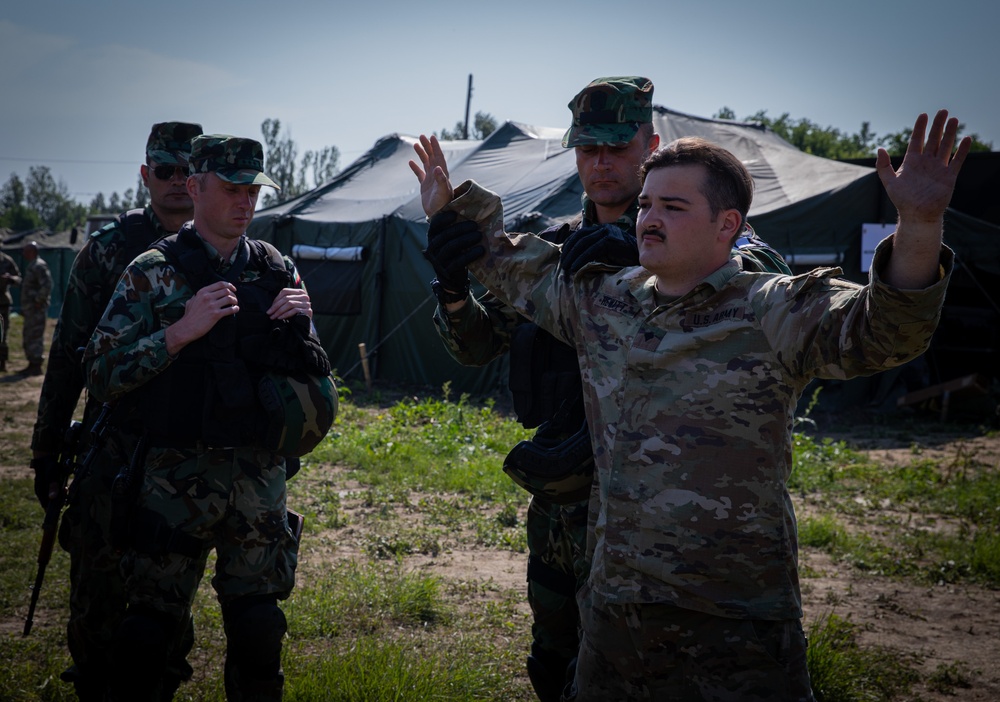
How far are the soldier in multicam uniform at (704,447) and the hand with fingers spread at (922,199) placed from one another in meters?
0.05

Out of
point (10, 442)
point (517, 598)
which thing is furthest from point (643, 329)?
point (10, 442)

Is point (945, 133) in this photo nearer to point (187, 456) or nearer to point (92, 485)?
point (187, 456)

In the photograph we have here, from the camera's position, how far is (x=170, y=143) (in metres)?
3.85

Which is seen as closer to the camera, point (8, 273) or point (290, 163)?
point (8, 273)

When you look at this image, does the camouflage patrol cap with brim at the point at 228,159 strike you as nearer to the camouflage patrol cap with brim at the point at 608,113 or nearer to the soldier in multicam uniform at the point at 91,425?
the soldier in multicam uniform at the point at 91,425

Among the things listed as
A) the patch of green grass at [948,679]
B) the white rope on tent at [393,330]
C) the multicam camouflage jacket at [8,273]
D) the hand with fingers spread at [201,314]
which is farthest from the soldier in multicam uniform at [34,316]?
the patch of green grass at [948,679]

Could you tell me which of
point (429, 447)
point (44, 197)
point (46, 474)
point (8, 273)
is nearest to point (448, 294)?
point (46, 474)

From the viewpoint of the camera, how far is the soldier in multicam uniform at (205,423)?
9.33 feet

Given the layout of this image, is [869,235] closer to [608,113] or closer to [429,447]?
[429,447]

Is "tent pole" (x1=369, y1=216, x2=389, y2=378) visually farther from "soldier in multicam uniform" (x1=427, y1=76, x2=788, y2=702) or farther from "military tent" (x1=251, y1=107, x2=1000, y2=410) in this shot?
"soldier in multicam uniform" (x1=427, y1=76, x2=788, y2=702)

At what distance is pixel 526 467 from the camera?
2.54 meters

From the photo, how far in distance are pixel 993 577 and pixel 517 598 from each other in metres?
2.89

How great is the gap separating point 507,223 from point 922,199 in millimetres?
9857

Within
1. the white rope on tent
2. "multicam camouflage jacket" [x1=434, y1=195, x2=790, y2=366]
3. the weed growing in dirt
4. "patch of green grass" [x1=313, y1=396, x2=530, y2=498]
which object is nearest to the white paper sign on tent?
the weed growing in dirt
